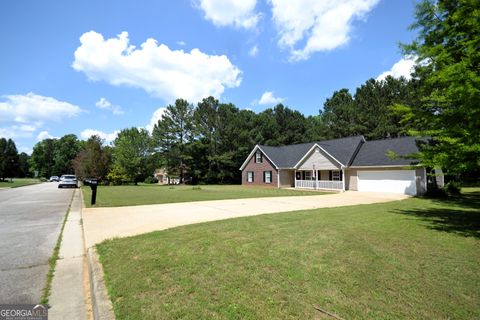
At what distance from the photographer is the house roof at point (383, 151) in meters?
22.5

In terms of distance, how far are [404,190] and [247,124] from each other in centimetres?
3253

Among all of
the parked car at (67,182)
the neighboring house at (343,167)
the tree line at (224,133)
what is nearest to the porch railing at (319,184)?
the neighboring house at (343,167)

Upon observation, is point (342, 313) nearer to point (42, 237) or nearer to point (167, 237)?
point (167, 237)

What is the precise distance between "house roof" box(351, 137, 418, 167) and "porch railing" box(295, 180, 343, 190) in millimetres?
2502

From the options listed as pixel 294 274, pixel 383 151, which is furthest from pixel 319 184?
pixel 294 274

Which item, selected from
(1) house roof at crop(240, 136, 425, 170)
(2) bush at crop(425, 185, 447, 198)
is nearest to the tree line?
(1) house roof at crop(240, 136, 425, 170)

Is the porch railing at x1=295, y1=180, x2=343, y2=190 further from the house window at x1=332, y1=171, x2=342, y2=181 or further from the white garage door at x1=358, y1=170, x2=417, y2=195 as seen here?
the white garage door at x1=358, y1=170, x2=417, y2=195

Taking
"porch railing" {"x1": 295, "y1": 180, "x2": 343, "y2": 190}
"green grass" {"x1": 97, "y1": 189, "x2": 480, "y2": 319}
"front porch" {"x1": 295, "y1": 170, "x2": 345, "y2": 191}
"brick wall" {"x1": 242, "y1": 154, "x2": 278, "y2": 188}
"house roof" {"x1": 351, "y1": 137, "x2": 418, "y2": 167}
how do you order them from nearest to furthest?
"green grass" {"x1": 97, "y1": 189, "x2": 480, "y2": 319} → "house roof" {"x1": 351, "y1": 137, "x2": 418, "y2": 167} → "porch railing" {"x1": 295, "y1": 180, "x2": 343, "y2": 190} → "front porch" {"x1": 295, "y1": 170, "x2": 345, "y2": 191} → "brick wall" {"x1": 242, "y1": 154, "x2": 278, "y2": 188}

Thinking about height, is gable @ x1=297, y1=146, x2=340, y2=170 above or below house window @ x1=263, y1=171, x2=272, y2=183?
above

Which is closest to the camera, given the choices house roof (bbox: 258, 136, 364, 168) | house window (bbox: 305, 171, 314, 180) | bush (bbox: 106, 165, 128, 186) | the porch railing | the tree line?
the porch railing

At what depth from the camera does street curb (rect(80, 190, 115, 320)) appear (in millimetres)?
3337

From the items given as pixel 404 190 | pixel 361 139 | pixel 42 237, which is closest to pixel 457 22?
pixel 42 237

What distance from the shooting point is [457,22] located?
8.54 m

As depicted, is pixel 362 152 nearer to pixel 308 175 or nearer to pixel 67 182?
pixel 308 175
